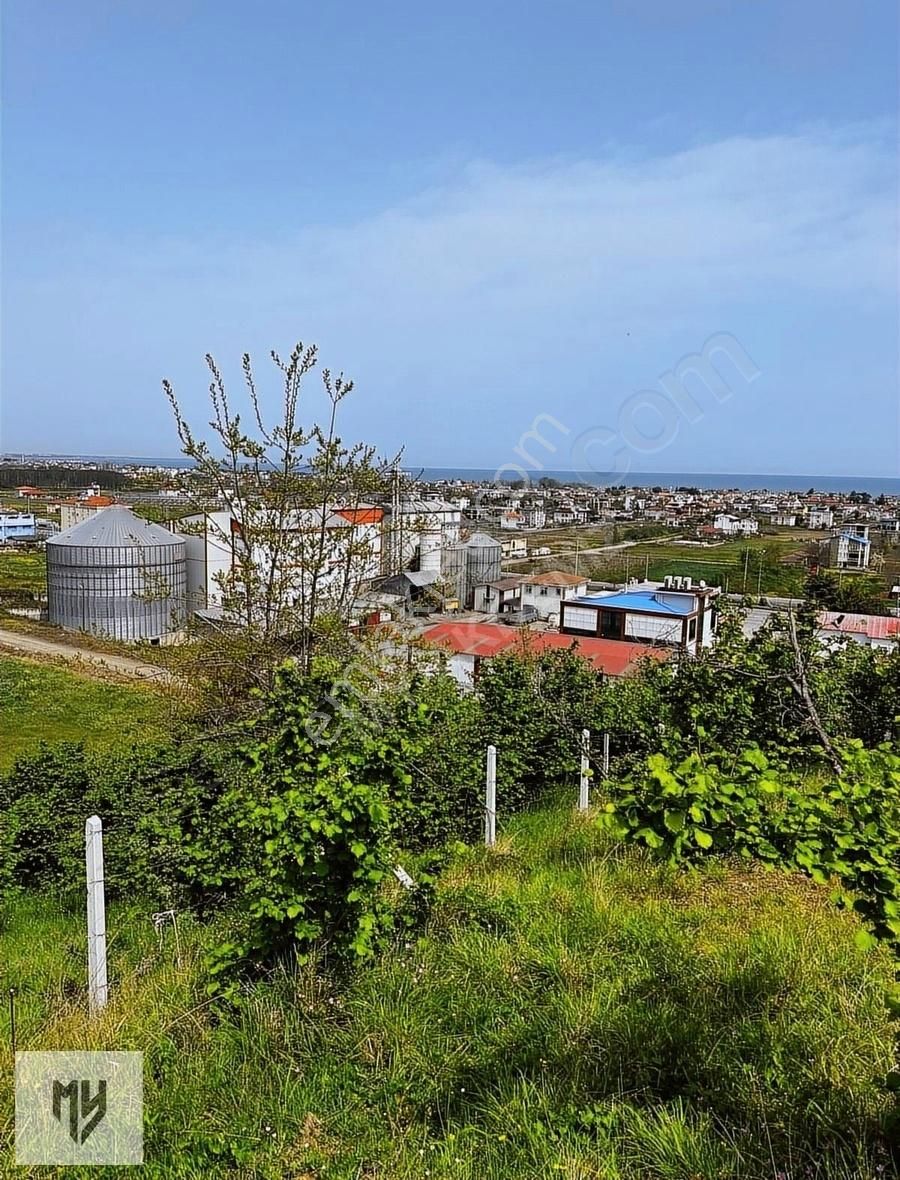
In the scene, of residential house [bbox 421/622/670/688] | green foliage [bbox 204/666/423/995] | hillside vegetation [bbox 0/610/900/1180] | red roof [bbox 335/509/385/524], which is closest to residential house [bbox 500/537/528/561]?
residential house [bbox 421/622/670/688]

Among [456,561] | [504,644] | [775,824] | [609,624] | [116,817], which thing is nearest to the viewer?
[775,824]

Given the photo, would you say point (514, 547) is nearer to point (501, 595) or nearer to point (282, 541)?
point (501, 595)

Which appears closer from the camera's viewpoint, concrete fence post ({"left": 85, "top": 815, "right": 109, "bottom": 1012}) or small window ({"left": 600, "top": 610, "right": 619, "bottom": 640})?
concrete fence post ({"left": 85, "top": 815, "right": 109, "bottom": 1012})

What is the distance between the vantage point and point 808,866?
1.65m

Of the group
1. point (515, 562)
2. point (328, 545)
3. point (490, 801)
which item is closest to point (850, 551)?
point (515, 562)

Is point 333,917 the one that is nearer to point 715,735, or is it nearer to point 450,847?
point 450,847

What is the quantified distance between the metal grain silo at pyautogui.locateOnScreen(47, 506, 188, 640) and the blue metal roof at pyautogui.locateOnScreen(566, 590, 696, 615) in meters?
11.5

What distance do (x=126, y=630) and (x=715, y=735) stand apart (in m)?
19.7

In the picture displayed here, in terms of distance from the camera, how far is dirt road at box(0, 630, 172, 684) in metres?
18.0

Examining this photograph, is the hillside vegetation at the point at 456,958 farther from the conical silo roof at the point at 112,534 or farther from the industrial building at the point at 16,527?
the industrial building at the point at 16,527

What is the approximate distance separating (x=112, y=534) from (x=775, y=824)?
22344mm

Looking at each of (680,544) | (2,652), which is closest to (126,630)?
(2,652)

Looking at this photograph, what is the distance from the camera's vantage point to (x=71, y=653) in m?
19.4

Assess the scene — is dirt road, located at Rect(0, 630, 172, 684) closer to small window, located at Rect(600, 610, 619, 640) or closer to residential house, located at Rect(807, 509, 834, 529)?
small window, located at Rect(600, 610, 619, 640)
